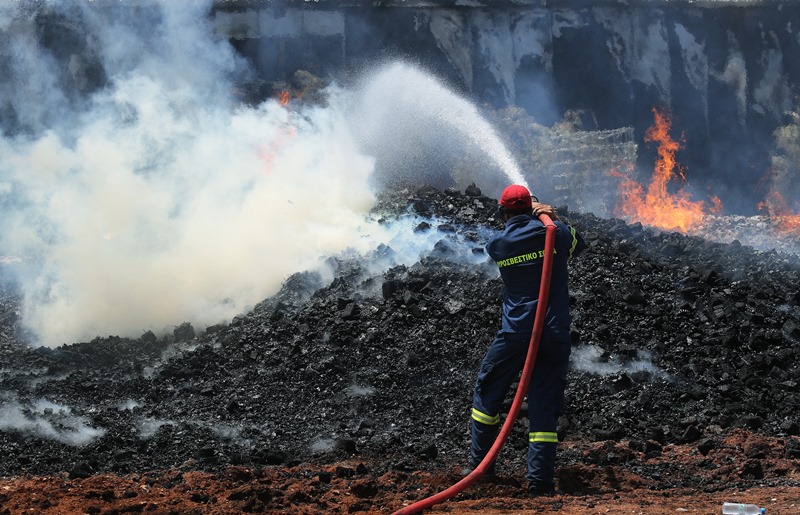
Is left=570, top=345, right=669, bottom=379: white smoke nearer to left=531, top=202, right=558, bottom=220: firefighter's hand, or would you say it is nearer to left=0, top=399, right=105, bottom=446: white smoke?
left=531, top=202, right=558, bottom=220: firefighter's hand

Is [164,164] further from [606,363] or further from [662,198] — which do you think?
[662,198]

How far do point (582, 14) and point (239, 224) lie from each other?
51.0 feet

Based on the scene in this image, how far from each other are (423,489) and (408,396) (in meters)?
2.27

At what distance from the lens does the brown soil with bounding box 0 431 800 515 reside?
619cm

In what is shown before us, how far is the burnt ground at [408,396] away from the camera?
671 cm

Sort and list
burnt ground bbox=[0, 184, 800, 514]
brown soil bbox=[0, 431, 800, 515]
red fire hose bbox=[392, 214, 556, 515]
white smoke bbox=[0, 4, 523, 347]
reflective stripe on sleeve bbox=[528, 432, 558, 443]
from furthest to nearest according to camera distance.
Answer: white smoke bbox=[0, 4, 523, 347] → burnt ground bbox=[0, 184, 800, 514] → reflective stripe on sleeve bbox=[528, 432, 558, 443] → red fire hose bbox=[392, 214, 556, 515] → brown soil bbox=[0, 431, 800, 515]

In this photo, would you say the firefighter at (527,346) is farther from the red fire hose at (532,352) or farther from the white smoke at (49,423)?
the white smoke at (49,423)

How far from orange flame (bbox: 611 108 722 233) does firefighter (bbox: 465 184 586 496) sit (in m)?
15.1

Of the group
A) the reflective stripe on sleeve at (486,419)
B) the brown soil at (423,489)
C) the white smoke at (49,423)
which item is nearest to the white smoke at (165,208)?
the white smoke at (49,423)

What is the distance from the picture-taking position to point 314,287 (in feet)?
38.1

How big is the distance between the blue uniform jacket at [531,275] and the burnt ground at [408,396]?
1.11 m

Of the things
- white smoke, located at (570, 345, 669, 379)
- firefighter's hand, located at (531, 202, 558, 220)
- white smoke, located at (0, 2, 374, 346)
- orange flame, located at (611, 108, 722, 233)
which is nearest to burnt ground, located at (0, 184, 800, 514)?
white smoke, located at (570, 345, 669, 379)

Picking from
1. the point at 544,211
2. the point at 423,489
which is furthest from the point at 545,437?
the point at 544,211

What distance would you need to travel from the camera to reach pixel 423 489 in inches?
265
